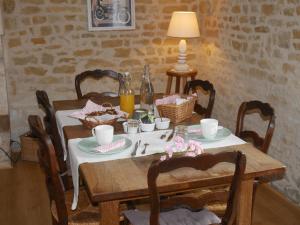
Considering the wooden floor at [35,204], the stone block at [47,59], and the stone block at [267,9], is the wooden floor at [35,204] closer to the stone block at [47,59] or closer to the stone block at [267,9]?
the stone block at [47,59]

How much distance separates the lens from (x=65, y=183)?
267 cm

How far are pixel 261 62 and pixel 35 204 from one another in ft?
7.44

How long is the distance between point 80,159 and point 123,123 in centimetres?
52

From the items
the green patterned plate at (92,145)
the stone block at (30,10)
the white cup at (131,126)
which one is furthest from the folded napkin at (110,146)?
the stone block at (30,10)

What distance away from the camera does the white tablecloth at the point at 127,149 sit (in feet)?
7.24

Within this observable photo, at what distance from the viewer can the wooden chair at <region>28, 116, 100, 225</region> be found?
2.10 meters

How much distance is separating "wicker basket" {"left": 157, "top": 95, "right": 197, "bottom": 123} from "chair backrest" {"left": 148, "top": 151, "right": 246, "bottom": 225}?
819 millimetres

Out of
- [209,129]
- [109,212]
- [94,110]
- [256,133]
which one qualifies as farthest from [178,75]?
[109,212]

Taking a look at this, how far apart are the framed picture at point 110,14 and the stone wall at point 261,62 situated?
0.85 meters

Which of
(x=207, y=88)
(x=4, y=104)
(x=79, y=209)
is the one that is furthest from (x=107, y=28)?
(x=79, y=209)

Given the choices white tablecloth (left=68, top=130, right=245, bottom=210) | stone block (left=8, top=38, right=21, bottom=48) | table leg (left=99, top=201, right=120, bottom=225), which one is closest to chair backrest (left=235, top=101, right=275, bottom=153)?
white tablecloth (left=68, top=130, right=245, bottom=210)

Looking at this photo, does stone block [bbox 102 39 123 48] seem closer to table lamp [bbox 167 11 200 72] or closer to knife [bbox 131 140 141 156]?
table lamp [bbox 167 11 200 72]

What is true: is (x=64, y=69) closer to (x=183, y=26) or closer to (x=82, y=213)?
(x=183, y=26)

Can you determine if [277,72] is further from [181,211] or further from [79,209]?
[79,209]
